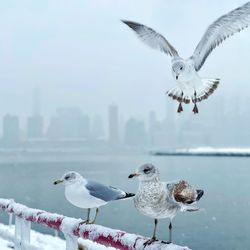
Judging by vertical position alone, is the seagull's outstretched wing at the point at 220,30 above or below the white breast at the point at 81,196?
above

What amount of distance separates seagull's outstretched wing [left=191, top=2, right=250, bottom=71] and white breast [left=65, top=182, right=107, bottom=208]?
3.91 feet

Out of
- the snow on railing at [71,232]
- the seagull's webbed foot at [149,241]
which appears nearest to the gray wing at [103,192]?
the snow on railing at [71,232]

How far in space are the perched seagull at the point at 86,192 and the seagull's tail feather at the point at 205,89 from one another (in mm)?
919

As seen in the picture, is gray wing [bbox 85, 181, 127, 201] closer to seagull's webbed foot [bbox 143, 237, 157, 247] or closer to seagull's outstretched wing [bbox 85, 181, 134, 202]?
seagull's outstretched wing [bbox 85, 181, 134, 202]

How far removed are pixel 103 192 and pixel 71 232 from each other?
633mm

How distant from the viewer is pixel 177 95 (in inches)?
126

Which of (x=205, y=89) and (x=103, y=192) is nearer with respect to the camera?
(x=205, y=89)

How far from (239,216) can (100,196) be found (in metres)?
38.5

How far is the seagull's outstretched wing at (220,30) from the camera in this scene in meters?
2.68

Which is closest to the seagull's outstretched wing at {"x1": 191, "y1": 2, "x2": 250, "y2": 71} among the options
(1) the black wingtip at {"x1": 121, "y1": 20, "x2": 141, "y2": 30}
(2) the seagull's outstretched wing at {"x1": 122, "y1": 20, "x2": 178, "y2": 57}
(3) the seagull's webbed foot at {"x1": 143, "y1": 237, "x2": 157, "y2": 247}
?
(2) the seagull's outstretched wing at {"x1": 122, "y1": 20, "x2": 178, "y2": 57}

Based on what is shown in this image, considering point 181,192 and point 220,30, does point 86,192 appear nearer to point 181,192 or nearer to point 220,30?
point 181,192

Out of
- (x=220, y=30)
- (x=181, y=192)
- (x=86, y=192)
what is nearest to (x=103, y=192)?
(x=86, y=192)

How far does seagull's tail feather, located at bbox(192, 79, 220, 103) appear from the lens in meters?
3.02

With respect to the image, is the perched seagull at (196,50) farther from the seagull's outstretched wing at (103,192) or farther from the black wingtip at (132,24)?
the seagull's outstretched wing at (103,192)
